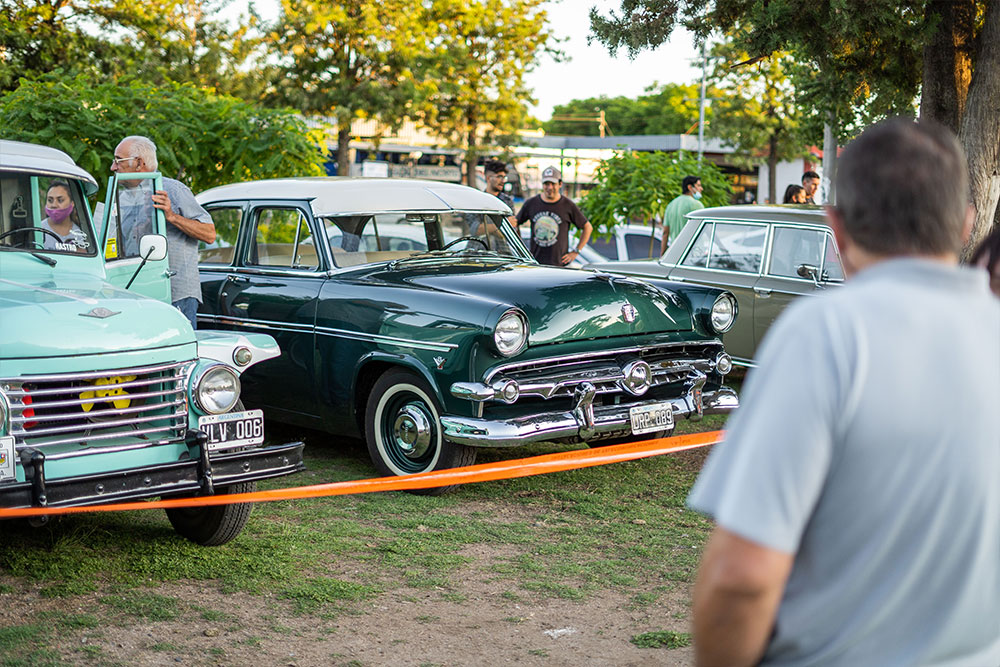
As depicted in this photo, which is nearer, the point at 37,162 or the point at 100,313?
the point at 100,313

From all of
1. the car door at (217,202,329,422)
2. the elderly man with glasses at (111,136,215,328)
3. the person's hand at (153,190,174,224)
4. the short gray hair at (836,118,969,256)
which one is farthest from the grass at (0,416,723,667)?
the short gray hair at (836,118,969,256)

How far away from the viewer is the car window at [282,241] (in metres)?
7.80

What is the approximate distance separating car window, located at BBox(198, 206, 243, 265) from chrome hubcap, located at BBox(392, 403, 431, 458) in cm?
215

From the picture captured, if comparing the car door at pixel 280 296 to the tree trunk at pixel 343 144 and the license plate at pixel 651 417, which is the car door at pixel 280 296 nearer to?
the license plate at pixel 651 417

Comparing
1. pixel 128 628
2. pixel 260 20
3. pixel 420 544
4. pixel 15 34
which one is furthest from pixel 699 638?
pixel 260 20

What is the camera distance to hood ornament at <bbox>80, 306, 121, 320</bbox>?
5.06m

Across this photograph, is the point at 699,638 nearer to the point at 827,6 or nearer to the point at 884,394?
the point at 884,394

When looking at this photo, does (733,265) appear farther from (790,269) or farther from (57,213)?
(57,213)

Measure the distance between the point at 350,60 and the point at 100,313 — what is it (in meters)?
28.2

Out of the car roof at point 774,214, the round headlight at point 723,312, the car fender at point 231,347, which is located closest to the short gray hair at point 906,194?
the car fender at point 231,347

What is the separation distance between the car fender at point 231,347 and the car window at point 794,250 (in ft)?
17.1

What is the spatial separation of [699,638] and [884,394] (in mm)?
461

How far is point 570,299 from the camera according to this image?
691 cm

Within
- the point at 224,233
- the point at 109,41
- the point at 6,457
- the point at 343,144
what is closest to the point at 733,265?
the point at 224,233
